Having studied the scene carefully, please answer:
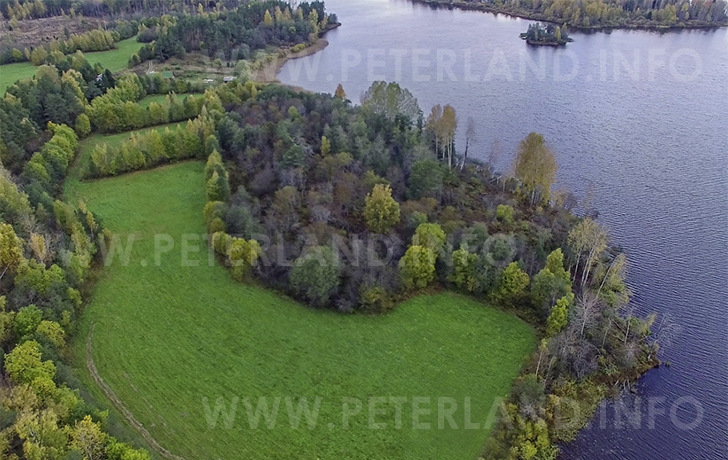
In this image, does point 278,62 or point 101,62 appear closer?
point 101,62

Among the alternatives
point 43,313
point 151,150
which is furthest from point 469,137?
point 43,313

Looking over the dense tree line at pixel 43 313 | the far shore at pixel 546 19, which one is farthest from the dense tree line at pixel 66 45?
the far shore at pixel 546 19

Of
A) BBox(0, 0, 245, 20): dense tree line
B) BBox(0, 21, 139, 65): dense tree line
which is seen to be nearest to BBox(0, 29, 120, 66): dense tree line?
BBox(0, 21, 139, 65): dense tree line

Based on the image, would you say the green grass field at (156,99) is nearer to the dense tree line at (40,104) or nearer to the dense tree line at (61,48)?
the dense tree line at (40,104)

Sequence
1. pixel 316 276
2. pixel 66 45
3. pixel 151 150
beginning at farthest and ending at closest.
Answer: pixel 66 45
pixel 151 150
pixel 316 276

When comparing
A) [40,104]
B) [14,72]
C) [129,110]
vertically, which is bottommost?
[129,110]

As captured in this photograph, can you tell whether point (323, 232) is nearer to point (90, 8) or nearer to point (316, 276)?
point (316, 276)

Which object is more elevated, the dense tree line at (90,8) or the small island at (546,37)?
the dense tree line at (90,8)

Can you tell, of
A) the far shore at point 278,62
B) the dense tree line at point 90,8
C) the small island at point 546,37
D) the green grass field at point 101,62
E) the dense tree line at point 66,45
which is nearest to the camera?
the green grass field at point 101,62
